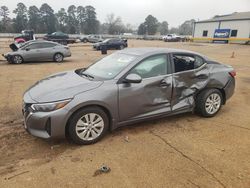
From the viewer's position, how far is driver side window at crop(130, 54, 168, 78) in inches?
168

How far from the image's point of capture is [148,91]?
4.26 m

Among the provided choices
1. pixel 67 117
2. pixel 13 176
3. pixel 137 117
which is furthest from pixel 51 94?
pixel 137 117

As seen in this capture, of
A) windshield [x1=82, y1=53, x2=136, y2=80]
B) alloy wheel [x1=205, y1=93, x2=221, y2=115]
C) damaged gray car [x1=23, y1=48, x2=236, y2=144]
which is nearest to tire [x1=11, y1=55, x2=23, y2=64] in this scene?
damaged gray car [x1=23, y1=48, x2=236, y2=144]

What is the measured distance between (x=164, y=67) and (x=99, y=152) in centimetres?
201

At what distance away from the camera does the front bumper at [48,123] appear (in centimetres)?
352

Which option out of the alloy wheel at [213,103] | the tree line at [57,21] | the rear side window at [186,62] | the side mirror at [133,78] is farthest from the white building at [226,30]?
the side mirror at [133,78]

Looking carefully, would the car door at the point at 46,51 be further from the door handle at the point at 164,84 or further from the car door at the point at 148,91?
the door handle at the point at 164,84

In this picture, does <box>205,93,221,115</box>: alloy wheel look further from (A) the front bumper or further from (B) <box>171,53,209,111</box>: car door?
(A) the front bumper

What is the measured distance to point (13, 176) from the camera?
309 cm

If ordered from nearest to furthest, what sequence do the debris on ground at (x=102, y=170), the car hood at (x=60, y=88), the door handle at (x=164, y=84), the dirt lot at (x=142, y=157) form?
the dirt lot at (x=142, y=157) < the debris on ground at (x=102, y=170) < the car hood at (x=60, y=88) < the door handle at (x=164, y=84)

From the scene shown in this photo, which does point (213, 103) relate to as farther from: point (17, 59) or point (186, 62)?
point (17, 59)

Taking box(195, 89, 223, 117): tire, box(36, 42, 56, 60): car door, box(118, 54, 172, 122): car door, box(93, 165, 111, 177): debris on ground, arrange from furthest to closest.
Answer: box(36, 42, 56, 60): car door → box(195, 89, 223, 117): tire → box(118, 54, 172, 122): car door → box(93, 165, 111, 177): debris on ground

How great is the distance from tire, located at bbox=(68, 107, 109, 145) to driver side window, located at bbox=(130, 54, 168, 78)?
984 millimetres

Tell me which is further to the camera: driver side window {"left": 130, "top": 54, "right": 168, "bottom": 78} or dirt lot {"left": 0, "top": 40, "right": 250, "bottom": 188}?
driver side window {"left": 130, "top": 54, "right": 168, "bottom": 78}
